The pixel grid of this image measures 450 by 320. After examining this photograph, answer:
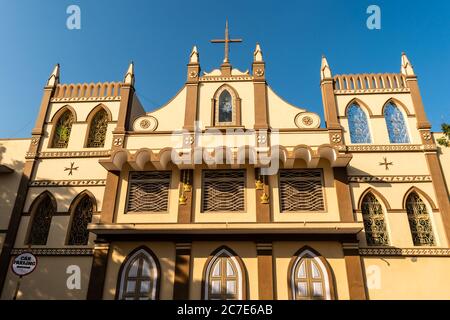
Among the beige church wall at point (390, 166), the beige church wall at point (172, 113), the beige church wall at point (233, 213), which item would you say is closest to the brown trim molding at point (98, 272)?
the beige church wall at point (233, 213)

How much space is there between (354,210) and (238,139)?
5.83m

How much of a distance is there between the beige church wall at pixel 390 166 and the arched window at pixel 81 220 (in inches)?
460

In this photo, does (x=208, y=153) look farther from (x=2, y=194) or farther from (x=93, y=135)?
(x=2, y=194)

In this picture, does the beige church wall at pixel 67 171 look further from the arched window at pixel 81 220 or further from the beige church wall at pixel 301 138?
the beige church wall at pixel 301 138

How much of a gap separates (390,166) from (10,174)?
1767cm

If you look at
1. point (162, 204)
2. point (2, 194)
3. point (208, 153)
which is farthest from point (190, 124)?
point (2, 194)

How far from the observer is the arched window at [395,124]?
17234 mm

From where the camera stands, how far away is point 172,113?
59.1ft

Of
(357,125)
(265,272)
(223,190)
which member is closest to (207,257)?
(265,272)

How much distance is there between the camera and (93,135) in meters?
18.6

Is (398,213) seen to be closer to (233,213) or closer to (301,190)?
(301,190)

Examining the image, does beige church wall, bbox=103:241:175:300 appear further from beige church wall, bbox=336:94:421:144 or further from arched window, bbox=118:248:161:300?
beige church wall, bbox=336:94:421:144
